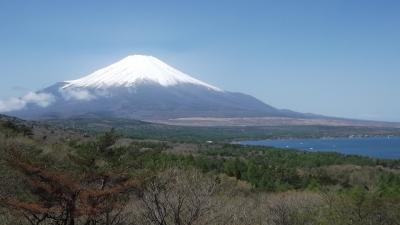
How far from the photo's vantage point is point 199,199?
1755 centimetres

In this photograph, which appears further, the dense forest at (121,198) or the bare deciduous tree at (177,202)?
the bare deciduous tree at (177,202)

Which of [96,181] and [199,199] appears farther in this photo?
[199,199]

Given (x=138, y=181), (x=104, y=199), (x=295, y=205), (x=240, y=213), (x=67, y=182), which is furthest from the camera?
(x=295, y=205)

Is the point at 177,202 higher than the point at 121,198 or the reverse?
the reverse

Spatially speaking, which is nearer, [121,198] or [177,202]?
[121,198]

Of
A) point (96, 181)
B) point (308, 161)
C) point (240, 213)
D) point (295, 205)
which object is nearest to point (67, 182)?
point (96, 181)

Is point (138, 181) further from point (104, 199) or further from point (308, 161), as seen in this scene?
point (308, 161)

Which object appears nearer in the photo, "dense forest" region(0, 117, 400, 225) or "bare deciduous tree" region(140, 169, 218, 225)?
"dense forest" region(0, 117, 400, 225)

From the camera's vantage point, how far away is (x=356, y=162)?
7475cm

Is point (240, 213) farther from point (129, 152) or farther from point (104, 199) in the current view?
point (104, 199)

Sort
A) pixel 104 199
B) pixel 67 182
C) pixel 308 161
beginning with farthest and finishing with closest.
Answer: pixel 308 161 < pixel 104 199 < pixel 67 182

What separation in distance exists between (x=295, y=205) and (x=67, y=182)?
15785 millimetres

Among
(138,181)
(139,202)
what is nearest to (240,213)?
(139,202)

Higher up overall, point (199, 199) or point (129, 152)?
point (129, 152)
